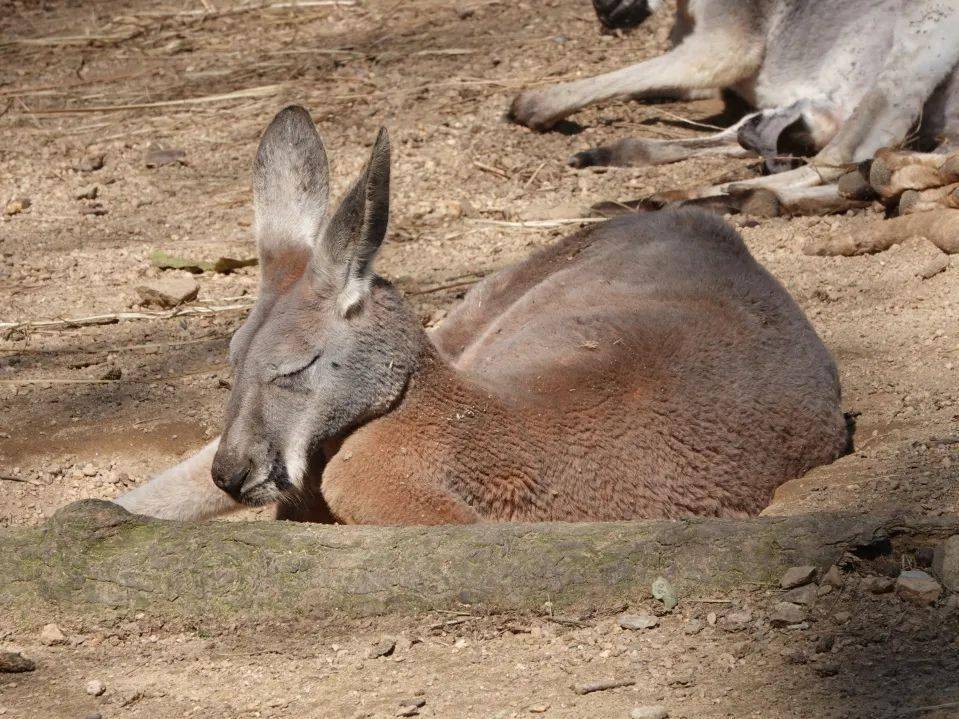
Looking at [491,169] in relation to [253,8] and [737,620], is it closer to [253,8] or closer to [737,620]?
[253,8]

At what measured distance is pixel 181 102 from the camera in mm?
6688

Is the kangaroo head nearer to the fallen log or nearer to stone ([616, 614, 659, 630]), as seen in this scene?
the fallen log

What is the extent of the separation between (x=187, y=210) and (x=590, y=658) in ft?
12.7

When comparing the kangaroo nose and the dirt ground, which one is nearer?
the dirt ground

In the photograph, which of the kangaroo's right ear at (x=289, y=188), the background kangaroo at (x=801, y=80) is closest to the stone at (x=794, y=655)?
the kangaroo's right ear at (x=289, y=188)

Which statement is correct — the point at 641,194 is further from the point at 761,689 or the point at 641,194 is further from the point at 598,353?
the point at 761,689

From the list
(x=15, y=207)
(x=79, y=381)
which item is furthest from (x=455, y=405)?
(x=15, y=207)

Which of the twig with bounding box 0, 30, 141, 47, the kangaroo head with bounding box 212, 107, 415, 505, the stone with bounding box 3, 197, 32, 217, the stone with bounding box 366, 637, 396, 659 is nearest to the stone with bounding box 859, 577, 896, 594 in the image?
the stone with bounding box 366, 637, 396, 659

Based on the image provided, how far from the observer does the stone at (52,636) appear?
2.39 meters

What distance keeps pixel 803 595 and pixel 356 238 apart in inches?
46.6

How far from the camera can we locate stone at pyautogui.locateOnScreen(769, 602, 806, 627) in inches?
86.0

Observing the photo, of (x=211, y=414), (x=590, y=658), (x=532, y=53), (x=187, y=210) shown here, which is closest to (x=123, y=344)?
(x=211, y=414)

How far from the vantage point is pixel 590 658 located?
219 centimetres

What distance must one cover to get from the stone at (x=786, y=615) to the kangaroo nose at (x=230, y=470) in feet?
3.71
